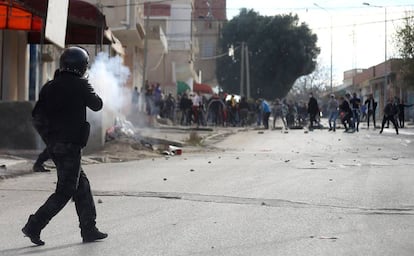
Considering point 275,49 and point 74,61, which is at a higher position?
point 275,49

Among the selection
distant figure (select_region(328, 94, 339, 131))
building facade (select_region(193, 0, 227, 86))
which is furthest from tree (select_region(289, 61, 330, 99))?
distant figure (select_region(328, 94, 339, 131))

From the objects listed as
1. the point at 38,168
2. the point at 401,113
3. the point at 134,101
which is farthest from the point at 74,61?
the point at 401,113

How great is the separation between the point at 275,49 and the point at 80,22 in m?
48.6

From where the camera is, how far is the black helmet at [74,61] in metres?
6.19

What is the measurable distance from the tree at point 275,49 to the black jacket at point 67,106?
58878 millimetres

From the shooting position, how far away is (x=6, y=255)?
5.91 metres

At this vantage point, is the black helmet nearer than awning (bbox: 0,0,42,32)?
Yes

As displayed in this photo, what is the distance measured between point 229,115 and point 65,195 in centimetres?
2953

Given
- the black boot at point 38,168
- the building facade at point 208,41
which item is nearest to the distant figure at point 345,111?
the black boot at point 38,168

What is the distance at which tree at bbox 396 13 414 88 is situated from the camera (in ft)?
139

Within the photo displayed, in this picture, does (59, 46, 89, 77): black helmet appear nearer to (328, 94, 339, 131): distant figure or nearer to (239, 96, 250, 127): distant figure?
(328, 94, 339, 131): distant figure

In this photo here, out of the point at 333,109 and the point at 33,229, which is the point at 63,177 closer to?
the point at 33,229

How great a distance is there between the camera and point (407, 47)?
140 feet

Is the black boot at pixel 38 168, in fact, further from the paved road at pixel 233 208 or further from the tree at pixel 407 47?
the tree at pixel 407 47
